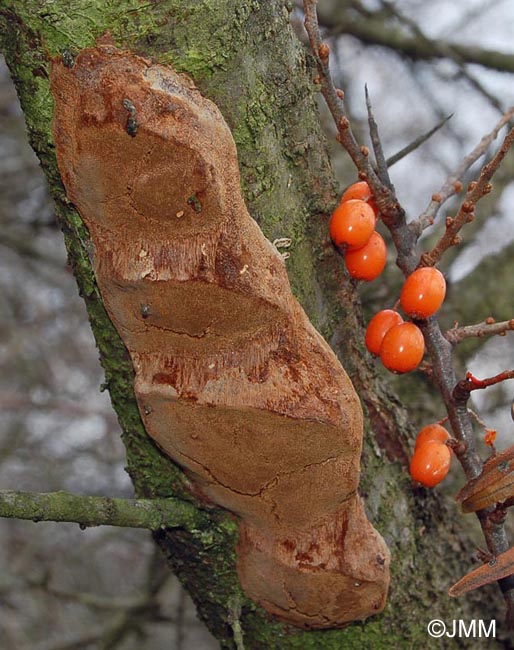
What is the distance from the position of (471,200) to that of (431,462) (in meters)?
0.51

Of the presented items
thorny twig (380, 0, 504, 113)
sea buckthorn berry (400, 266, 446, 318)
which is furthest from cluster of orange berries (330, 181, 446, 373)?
thorny twig (380, 0, 504, 113)

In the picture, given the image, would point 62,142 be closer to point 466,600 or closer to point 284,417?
point 284,417

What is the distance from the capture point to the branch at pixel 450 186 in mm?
1420

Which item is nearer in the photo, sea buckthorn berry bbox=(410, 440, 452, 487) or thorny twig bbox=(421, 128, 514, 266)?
thorny twig bbox=(421, 128, 514, 266)

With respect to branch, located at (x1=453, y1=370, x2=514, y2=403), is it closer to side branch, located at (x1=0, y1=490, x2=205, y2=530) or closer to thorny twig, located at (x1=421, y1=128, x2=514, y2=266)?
thorny twig, located at (x1=421, y1=128, x2=514, y2=266)

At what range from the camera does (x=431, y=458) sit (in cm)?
140

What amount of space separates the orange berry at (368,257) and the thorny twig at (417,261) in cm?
6

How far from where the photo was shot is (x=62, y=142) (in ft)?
3.45

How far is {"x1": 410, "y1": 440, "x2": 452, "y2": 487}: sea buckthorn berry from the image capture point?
4.60 feet

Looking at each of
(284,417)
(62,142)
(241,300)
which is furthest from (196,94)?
(284,417)

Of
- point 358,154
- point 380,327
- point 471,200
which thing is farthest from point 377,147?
point 380,327

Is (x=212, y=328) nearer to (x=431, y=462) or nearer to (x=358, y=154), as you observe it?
(x=358, y=154)

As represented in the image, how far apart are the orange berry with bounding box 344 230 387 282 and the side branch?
547mm

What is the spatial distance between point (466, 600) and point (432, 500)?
10.2 inches
